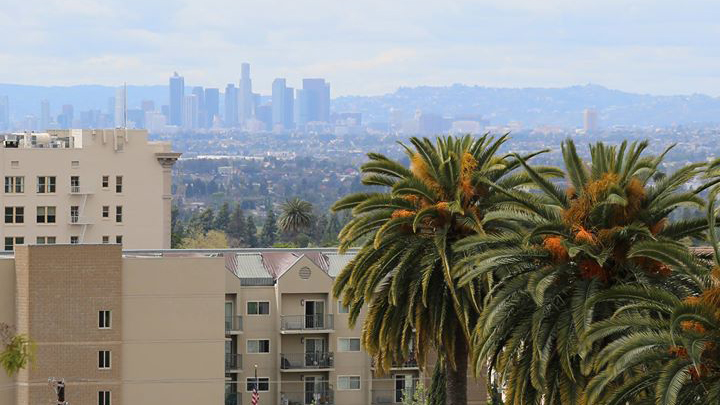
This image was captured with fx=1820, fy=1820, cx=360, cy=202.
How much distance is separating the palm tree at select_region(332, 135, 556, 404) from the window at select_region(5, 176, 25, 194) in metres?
82.3

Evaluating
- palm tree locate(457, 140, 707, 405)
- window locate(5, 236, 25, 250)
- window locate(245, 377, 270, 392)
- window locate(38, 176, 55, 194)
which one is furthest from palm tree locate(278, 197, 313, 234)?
palm tree locate(457, 140, 707, 405)

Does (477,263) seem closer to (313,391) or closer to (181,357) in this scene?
(181,357)

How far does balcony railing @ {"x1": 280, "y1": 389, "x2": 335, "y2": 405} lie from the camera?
242 feet

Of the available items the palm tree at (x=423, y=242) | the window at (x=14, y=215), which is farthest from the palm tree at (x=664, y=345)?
the window at (x=14, y=215)

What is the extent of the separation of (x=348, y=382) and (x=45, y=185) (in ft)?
196

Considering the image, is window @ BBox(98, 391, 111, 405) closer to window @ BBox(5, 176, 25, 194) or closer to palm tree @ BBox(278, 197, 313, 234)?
window @ BBox(5, 176, 25, 194)

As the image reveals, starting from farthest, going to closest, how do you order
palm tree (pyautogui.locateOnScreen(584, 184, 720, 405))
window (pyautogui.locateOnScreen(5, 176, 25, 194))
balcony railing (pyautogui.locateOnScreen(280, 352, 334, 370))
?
window (pyautogui.locateOnScreen(5, 176, 25, 194)) < balcony railing (pyautogui.locateOnScreen(280, 352, 334, 370)) < palm tree (pyautogui.locateOnScreen(584, 184, 720, 405))

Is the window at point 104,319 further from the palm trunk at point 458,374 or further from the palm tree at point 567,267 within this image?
the palm tree at point 567,267

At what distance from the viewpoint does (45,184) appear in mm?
129000

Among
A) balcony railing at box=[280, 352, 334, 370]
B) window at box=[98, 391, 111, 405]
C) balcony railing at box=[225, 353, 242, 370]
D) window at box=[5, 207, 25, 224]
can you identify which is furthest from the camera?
window at box=[5, 207, 25, 224]

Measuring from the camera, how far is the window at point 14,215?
126m

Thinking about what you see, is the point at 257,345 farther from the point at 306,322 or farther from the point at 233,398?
the point at 233,398

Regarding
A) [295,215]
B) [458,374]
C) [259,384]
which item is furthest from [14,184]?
[458,374]

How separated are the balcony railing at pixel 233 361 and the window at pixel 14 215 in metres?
56.3
